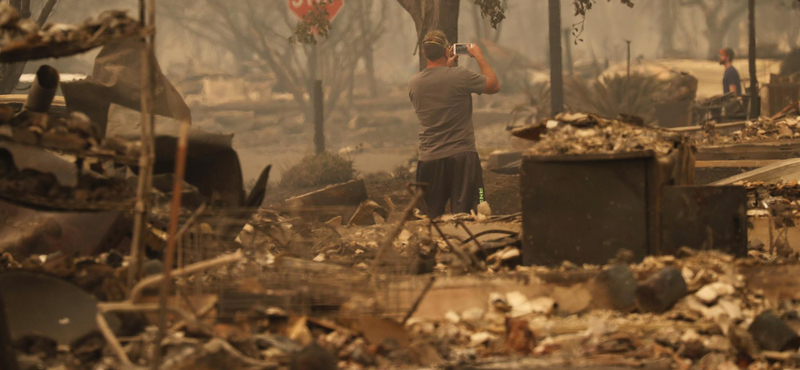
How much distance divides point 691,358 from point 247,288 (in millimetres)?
2157

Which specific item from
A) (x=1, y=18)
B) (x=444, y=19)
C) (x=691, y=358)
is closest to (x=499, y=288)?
(x=691, y=358)

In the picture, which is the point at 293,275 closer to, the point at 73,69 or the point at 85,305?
the point at 85,305

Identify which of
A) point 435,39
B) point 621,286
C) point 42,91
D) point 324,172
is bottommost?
point 324,172


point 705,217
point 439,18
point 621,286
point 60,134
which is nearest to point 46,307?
point 60,134

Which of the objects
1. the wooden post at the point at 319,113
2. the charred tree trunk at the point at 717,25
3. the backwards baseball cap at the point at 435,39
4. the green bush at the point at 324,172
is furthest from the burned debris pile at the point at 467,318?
the charred tree trunk at the point at 717,25

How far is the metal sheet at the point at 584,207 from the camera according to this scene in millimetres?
5027

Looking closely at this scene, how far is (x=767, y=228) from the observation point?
257 inches

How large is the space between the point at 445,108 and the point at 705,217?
301 centimetres

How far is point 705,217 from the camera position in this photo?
502cm

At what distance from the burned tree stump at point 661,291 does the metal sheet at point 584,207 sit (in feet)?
1.89

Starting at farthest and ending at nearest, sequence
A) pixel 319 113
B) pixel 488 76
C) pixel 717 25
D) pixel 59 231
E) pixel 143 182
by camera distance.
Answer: pixel 717 25 < pixel 319 113 < pixel 488 76 < pixel 59 231 < pixel 143 182

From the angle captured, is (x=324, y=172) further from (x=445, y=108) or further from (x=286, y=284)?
(x=286, y=284)

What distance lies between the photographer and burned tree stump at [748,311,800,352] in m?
4.00

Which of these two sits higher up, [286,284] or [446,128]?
[446,128]
